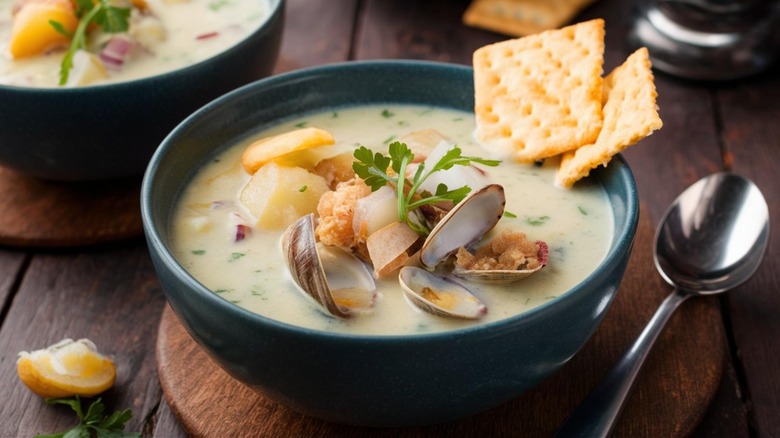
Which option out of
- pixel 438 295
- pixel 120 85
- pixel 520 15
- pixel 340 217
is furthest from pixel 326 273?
pixel 520 15

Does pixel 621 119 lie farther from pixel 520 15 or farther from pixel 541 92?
pixel 520 15

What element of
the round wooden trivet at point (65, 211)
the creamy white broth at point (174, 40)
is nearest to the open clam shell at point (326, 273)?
the round wooden trivet at point (65, 211)

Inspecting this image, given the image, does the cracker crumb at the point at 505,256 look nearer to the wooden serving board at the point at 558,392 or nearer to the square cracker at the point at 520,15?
the wooden serving board at the point at 558,392

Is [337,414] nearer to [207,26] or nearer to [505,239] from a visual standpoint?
[505,239]

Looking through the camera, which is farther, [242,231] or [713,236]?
[713,236]

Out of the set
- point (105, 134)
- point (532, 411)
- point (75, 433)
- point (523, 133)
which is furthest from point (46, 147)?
point (532, 411)

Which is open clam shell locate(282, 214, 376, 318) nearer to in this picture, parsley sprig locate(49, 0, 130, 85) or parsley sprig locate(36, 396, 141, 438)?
parsley sprig locate(36, 396, 141, 438)
